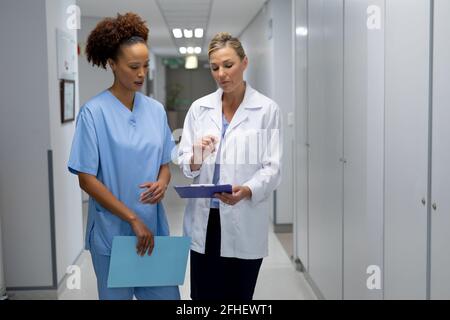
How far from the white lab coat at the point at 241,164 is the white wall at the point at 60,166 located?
157 centimetres

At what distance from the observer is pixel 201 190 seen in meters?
1.77

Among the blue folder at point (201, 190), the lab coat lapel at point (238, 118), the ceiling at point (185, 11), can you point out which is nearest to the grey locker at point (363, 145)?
the lab coat lapel at point (238, 118)

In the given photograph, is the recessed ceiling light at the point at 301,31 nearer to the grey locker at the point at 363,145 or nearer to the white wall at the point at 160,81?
the grey locker at the point at 363,145

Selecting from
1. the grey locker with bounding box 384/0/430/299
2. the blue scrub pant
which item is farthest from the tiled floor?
the blue scrub pant

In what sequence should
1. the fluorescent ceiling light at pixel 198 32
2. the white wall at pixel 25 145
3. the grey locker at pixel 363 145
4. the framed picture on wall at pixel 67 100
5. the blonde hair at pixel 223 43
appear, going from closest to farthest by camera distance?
the blonde hair at pixel 223 43, the grey locker at pixel 363 145, the white wall at pixel 25 145, the framed picture on wall at pixel 67 100, the fluorescent ceiling light at pixel 198 32

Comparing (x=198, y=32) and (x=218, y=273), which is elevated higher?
(x=198, y=32)

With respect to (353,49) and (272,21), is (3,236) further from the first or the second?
(272,21)

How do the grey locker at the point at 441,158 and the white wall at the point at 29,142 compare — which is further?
the white wall at the point at 29,142

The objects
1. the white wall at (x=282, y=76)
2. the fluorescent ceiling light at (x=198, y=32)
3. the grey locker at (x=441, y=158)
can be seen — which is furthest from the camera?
the fluorescent ceiling light at (x=198, y=32)

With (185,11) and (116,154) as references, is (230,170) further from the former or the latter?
(185,11)

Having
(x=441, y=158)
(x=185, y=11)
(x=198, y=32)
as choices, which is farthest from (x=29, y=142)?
(x=198, y=32)

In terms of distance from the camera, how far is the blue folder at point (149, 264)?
5.90 ft

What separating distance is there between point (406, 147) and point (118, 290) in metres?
1.08
